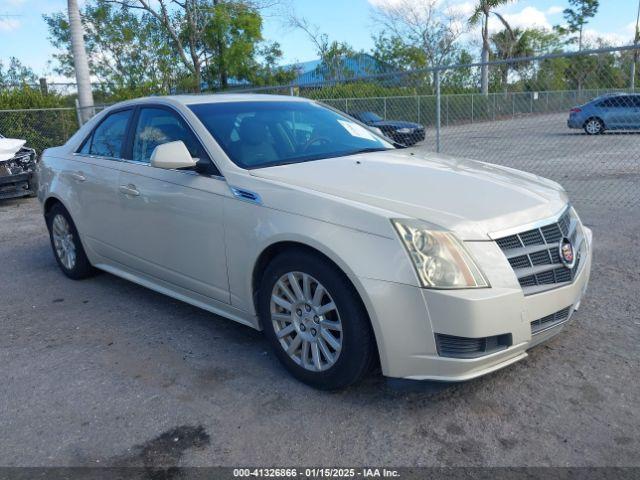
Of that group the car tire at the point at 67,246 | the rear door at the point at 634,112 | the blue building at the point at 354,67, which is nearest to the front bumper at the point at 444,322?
the car tire at the point at 67,246

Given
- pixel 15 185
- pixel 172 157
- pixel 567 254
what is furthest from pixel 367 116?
pixel 567 254

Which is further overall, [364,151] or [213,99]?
[213,99]

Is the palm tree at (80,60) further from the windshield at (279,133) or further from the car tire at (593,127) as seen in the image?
the car tire at (593,127)

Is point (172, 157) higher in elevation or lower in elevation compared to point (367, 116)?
lower

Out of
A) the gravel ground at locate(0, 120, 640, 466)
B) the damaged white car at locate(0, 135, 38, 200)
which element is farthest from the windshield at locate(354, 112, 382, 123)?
the damaged white car at locate(0, 135, 38, 200)

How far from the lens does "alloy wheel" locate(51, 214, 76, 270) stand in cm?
544

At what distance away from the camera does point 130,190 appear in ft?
14.3

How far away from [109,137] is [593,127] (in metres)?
5.10

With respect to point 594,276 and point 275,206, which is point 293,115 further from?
point 594,276

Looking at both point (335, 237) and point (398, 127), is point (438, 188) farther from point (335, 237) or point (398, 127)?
point (398, 127)

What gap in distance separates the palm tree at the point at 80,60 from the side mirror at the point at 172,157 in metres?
11.9

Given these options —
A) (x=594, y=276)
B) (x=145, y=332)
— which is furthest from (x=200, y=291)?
(x=594, y=276)

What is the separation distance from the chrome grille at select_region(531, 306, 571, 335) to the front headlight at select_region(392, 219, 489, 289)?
16.4 inches

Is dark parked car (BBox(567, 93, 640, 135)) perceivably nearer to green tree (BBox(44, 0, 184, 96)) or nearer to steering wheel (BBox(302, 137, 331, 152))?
steering wheel (BBox(302, 137, 331, 152))
